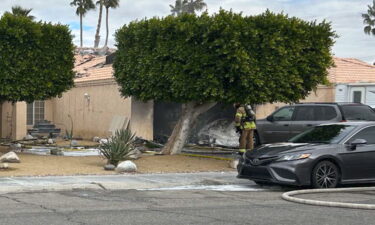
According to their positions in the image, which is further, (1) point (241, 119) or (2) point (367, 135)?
(1) point (241, 119)

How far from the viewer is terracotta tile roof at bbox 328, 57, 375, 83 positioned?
93.1 feet

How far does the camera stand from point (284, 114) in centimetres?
2020

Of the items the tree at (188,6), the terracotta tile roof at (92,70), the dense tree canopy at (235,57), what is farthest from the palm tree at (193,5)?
the dense tree canopy at (235,57)

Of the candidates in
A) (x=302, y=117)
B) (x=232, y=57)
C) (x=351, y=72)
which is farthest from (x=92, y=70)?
(x=232, y=57)

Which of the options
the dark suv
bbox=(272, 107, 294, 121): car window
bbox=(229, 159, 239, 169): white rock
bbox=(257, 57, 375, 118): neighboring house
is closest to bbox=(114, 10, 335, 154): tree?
bbox=(229, 159, 239, 169): white rock

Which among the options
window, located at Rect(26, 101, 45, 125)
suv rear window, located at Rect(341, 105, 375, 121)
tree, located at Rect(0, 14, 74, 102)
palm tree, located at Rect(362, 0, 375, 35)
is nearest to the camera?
tree, located at Rect(0, 14, 74, 102)

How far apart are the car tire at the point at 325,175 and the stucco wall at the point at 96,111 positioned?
11.9 metres

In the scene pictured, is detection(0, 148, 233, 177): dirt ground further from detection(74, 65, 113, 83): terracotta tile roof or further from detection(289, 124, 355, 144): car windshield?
detection(74, 65, 113, 83): terracotta tile roof

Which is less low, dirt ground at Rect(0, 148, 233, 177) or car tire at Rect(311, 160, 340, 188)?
car tire at Rect(311, 160, 340, 188)

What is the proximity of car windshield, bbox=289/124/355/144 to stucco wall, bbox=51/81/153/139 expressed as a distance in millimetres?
10686

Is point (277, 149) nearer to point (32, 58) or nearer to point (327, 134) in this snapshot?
point (327, 134)

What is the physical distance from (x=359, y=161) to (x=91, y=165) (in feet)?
24.0

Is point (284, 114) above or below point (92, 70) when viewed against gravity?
below

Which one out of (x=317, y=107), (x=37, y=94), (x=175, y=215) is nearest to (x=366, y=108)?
(x=317, y=107)
